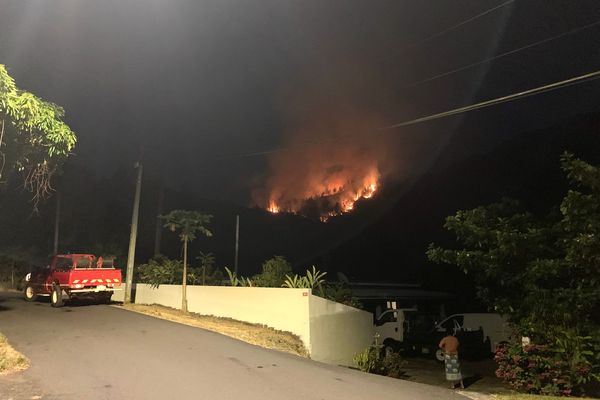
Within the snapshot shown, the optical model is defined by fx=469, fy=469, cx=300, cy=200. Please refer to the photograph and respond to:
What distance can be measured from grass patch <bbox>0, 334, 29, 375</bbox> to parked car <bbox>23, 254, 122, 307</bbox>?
8.74 meters

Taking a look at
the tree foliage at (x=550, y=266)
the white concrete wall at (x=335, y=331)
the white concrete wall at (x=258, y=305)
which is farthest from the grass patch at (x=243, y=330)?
the tree foliage at (x=550, y=266)

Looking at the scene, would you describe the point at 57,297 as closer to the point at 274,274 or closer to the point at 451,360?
the point at 274,274

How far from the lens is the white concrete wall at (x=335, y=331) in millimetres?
14195

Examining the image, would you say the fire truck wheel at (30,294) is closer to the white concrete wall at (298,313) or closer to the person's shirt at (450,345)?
the white concrete wall at (298,313)

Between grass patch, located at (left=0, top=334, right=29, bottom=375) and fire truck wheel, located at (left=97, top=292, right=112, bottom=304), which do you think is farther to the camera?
fire truck wheel, located at (left=97, top=292, right=112, bottom=304)

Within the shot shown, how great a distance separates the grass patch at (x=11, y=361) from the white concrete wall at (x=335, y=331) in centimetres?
767

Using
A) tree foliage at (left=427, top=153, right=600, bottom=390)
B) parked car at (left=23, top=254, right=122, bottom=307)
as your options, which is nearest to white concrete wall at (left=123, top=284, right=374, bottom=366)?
parked car at (left=23, top=254, right=122, bottom=307)

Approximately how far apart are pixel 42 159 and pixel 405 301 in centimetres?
2491

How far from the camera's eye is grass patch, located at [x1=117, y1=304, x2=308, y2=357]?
12567 millimetres

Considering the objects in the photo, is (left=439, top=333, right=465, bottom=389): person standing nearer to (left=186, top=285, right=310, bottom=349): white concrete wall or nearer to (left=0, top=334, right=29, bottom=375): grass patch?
(left=186, top=285, right=310, bottom=349): white concrete wall

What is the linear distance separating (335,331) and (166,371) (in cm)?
829

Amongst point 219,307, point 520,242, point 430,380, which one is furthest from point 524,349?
point 219,307

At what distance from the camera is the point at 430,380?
49.6 feet

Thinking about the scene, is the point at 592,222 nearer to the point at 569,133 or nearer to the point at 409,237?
the point at 569,133
